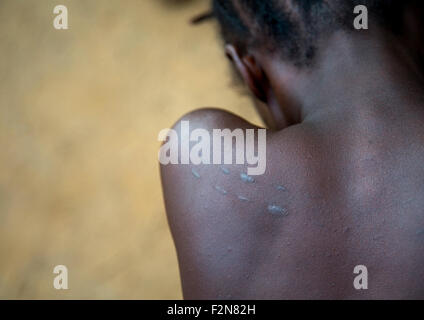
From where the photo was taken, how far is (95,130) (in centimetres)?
150

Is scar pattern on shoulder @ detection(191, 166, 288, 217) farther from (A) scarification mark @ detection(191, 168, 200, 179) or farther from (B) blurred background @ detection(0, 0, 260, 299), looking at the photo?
(B) blurred background @ detection(0, 0, 260, 299)

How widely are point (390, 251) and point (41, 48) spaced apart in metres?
1.26

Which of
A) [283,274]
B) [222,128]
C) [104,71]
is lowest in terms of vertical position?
[283,274]

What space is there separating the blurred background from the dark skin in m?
0.65

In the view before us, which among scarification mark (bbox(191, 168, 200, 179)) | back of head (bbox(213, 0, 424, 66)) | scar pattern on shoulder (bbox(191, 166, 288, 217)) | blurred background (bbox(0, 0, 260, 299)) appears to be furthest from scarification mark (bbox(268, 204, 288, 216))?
blurred background (bbox(0, 0, 260, 299))

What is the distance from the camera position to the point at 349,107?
2.51 ft

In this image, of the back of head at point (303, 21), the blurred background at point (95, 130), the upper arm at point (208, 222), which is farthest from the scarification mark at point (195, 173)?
the blurred background at point (95, 130)

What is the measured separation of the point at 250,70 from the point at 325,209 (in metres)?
0.37

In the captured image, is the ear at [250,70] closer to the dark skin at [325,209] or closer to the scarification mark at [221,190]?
the dark skin at [325,209]

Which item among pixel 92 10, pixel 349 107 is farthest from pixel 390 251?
pixel 92 10

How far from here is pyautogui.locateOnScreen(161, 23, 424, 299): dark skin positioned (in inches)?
27.2

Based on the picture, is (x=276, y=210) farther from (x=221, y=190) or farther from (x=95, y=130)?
(x=95, y=130)

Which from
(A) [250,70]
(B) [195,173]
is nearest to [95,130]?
(A) [250,70]

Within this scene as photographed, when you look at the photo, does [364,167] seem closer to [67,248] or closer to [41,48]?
[67,248]
